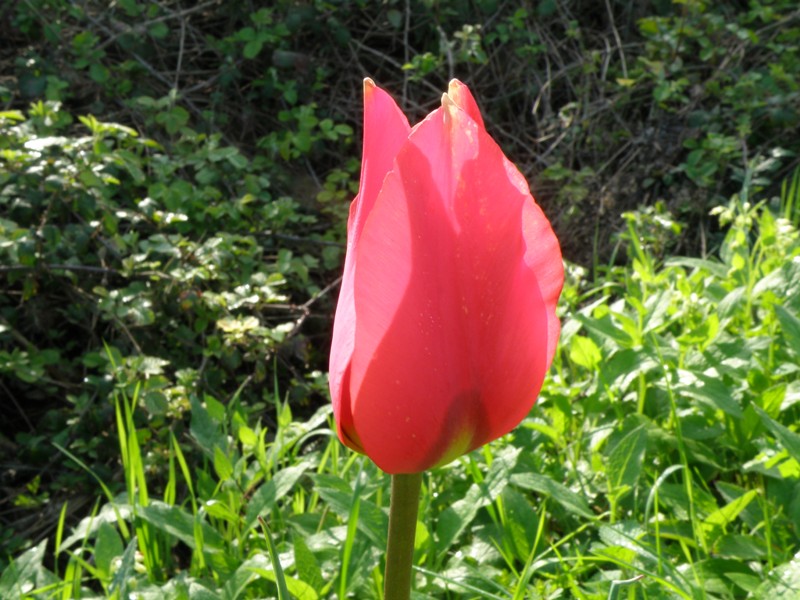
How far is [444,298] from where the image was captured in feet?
2.36

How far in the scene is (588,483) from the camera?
165 cm

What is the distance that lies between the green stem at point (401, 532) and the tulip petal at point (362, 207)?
0.05 meters

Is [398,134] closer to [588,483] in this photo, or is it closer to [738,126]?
[588,483]

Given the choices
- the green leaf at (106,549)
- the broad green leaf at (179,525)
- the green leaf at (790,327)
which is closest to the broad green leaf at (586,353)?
the green leaf at (790,327)

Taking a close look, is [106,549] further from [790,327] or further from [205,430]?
[790,327]

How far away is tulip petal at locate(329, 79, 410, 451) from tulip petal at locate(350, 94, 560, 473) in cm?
3

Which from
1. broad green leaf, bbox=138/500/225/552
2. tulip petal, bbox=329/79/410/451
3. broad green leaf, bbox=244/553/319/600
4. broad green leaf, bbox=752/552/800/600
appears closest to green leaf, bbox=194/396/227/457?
broad green leaf, bbox=138/500/225/552

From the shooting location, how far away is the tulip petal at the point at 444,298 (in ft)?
2.31

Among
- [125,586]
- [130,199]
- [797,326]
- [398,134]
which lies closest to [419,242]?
[398,134]

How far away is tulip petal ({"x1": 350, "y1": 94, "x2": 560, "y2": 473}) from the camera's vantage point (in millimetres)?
705

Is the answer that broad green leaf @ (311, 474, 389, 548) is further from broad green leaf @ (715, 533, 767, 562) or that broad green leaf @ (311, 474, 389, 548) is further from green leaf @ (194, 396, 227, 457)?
broad green leaf @ (715, 533, 767, 562)

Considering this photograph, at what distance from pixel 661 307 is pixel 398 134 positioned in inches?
48.8

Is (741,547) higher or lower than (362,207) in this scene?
lower

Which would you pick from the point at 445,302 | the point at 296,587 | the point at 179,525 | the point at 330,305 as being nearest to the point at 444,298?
the point at 445,302
